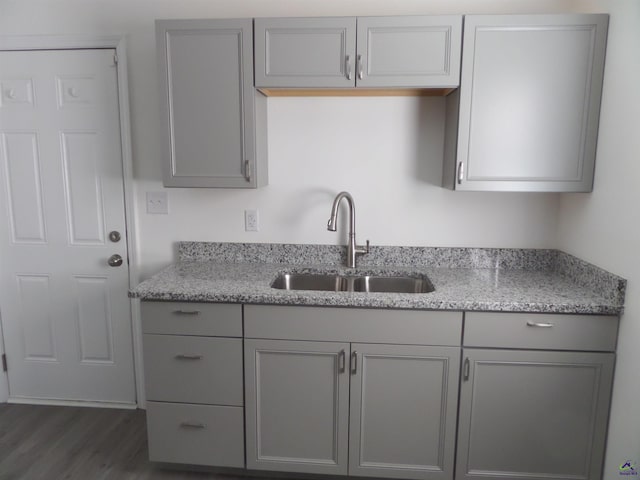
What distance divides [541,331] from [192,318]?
1.41 meters

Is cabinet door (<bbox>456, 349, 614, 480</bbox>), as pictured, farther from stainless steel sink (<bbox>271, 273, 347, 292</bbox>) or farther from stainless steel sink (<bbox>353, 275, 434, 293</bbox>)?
stainless steel sink (<bbox>271, 273, 347, 292</bbox>)

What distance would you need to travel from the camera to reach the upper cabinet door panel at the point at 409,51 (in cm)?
174

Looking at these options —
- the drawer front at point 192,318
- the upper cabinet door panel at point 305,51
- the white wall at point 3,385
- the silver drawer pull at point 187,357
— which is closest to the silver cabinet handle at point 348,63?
the upper cabinet door panel at point 305,51

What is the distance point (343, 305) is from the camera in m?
1.67

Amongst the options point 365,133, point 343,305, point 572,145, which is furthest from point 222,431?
point 572,145

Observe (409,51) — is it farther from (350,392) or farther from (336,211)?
(350,392)

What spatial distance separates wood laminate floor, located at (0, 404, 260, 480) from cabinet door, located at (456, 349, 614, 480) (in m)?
1.12

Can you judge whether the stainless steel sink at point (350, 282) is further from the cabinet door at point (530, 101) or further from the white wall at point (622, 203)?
the white wall at point (622, 203)

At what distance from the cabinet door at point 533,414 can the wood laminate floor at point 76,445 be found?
1118 millimetres

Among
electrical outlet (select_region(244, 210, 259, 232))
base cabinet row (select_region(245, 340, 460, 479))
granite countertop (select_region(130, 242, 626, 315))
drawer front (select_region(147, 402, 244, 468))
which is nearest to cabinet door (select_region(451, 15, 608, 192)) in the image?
granite countertop (select_region(130, 242, 626, 315))

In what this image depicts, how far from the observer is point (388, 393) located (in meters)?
1.73

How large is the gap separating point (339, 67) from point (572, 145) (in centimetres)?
105

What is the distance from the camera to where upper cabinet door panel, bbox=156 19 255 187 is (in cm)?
182

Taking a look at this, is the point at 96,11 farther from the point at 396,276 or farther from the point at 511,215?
the point at 511,215
